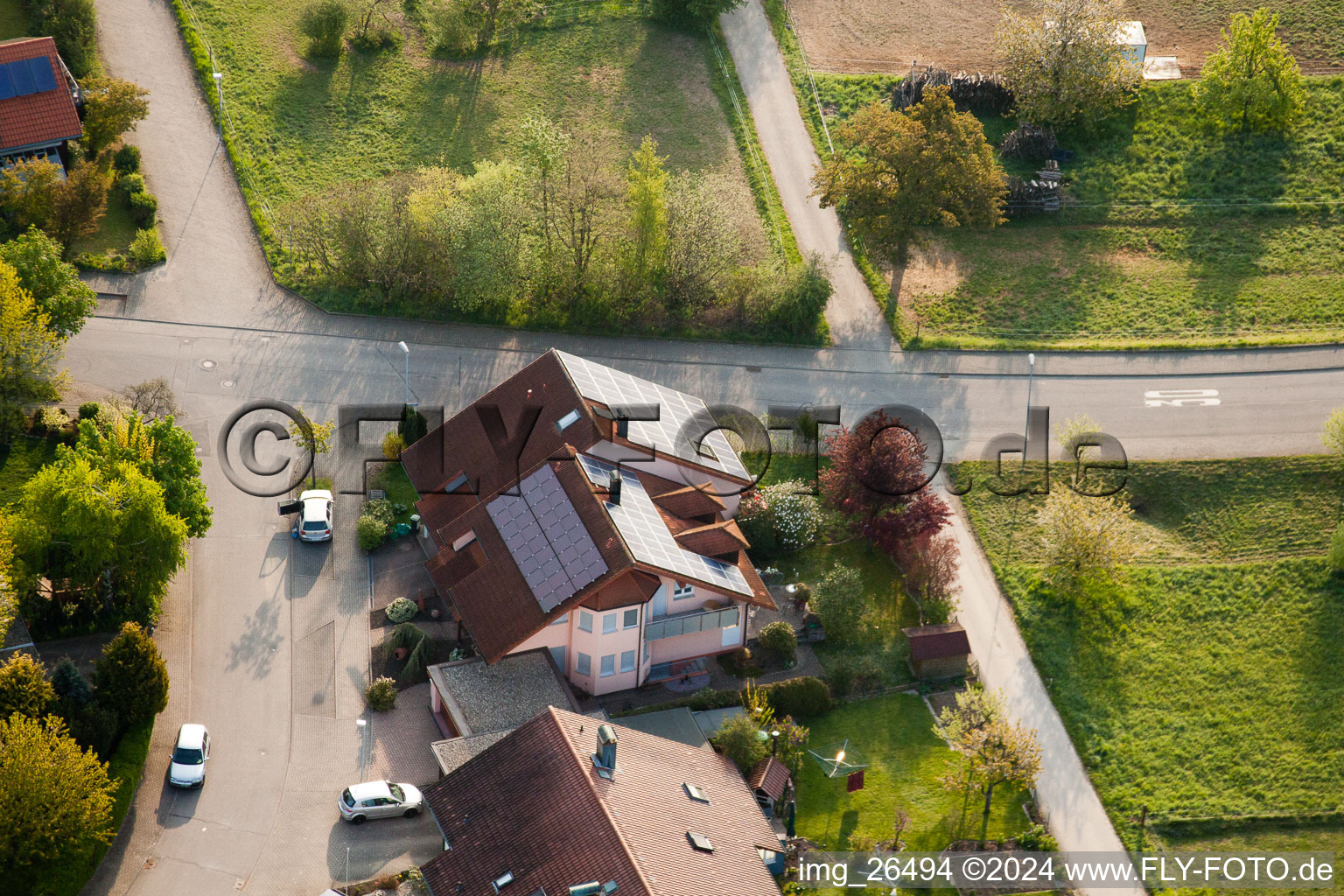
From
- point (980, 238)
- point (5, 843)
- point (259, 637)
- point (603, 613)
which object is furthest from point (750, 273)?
point (5, 843)

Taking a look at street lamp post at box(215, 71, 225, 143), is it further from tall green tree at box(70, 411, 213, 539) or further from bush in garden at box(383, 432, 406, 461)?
tall green tree at box(70, 411, 213, 539)

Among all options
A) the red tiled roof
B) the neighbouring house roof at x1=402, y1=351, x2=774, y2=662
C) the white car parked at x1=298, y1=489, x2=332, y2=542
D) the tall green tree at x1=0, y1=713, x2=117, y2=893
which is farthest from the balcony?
the red tiled roof

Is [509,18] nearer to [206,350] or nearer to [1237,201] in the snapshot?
[206,350]

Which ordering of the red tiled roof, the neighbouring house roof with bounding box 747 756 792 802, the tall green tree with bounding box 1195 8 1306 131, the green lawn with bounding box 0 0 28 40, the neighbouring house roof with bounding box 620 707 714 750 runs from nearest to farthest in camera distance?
the neighbouring house roof with bounding box 747 756 792 802, the neighbouring house roof with bounding box 620 707 714 750, the red tiled roof, the green lawn with bounding box 0 0 28 40, the tall green tree with bounding box 1195 8 1306 131

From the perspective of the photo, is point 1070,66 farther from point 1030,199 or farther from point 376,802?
point 376,802

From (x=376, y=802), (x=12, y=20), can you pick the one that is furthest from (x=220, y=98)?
(x=376, y=802)
